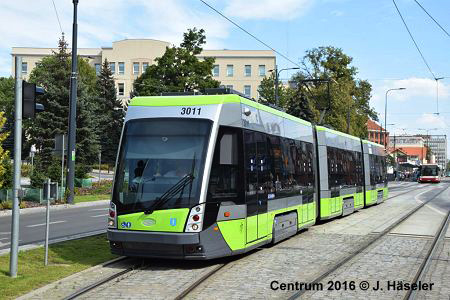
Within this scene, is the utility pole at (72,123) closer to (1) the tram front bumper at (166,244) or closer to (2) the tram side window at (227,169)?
(1) the tram front bumper at (166,244)

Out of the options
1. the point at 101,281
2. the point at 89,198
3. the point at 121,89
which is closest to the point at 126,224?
the point at 101,281

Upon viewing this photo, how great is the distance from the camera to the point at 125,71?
90812mm

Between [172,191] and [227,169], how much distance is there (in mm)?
1118

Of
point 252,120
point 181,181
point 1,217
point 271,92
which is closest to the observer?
point 181,181

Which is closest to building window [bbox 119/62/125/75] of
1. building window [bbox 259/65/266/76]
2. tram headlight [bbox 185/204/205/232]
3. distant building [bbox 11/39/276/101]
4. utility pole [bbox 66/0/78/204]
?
distant building [bbox 11/39/276/101]

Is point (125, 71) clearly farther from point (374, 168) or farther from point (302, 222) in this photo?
point (302, 222)

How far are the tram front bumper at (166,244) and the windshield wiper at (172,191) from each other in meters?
0.44

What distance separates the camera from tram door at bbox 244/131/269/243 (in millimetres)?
10133

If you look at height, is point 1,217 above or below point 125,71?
below

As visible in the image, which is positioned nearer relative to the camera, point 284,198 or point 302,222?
point 284,198

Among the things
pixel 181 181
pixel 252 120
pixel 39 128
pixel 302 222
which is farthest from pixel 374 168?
pixel 39 128

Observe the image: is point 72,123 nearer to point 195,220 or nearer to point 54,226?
point 54,226

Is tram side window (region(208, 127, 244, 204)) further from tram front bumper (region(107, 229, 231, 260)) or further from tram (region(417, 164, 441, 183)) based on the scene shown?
tram (region(417, 164, 441, 183))

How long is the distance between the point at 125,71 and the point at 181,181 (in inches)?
3326
